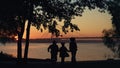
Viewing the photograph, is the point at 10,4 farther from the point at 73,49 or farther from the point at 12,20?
the point at 73,49

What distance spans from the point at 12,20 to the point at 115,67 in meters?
7.08

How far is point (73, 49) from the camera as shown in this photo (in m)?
31.1

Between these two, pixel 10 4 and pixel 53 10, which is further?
pixel 53 10

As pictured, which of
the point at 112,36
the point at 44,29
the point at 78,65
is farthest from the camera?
the point at 112,36

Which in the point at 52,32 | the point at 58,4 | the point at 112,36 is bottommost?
the point at 112,36

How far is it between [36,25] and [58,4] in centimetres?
204

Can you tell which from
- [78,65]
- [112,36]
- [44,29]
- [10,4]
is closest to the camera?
[10,4]

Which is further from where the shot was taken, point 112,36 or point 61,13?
point 112,36

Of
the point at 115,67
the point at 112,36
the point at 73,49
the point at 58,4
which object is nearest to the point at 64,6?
the point at 58,4

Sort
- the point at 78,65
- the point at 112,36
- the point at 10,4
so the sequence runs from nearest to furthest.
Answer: the point at 10,4, the point at 78,65, the point at 112,36

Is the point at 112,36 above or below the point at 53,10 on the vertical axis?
below

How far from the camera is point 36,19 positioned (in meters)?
29.7

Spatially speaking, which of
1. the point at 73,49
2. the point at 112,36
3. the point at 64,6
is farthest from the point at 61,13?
the point at 112,36

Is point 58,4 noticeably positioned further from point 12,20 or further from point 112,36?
point 112,36
